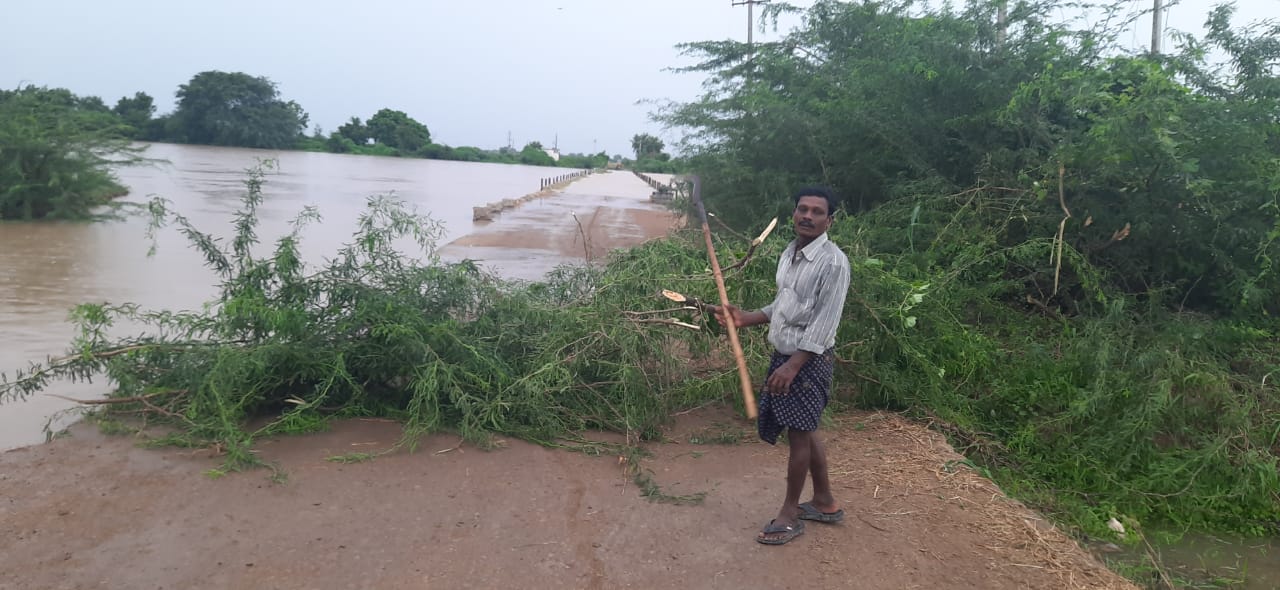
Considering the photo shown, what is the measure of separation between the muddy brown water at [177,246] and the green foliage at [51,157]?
82 cm

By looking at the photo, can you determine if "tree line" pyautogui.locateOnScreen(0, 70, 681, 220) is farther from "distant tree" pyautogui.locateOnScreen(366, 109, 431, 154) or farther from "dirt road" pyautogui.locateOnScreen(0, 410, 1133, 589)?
"dirt road" pyautogui.locateOnScreen(0, 410, 1133, 589)

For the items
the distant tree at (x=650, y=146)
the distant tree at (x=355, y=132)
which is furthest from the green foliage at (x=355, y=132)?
the distant tree at (x=650, y=146)

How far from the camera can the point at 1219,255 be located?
6621mm

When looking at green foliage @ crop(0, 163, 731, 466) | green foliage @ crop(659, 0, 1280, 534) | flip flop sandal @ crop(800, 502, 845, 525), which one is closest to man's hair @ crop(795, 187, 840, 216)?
flip flop sandal @ crop(800, 502, 845, 525)

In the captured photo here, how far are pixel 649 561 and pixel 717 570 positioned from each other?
0.98 feet

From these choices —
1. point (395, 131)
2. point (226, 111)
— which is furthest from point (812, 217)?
point (395, 131)

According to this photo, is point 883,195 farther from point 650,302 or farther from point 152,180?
point 152,180

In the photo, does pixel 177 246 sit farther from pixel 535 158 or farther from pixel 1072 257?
pixel 535 158

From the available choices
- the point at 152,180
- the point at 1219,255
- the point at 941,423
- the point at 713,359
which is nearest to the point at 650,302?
the point at 713,359

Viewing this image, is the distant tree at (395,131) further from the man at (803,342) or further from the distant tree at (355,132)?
the man at (803,342)

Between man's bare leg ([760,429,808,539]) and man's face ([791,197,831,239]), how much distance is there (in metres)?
0.87

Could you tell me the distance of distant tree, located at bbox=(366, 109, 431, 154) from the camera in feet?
296

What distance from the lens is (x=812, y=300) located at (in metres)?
3.59

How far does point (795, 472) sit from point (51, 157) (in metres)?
19.8
